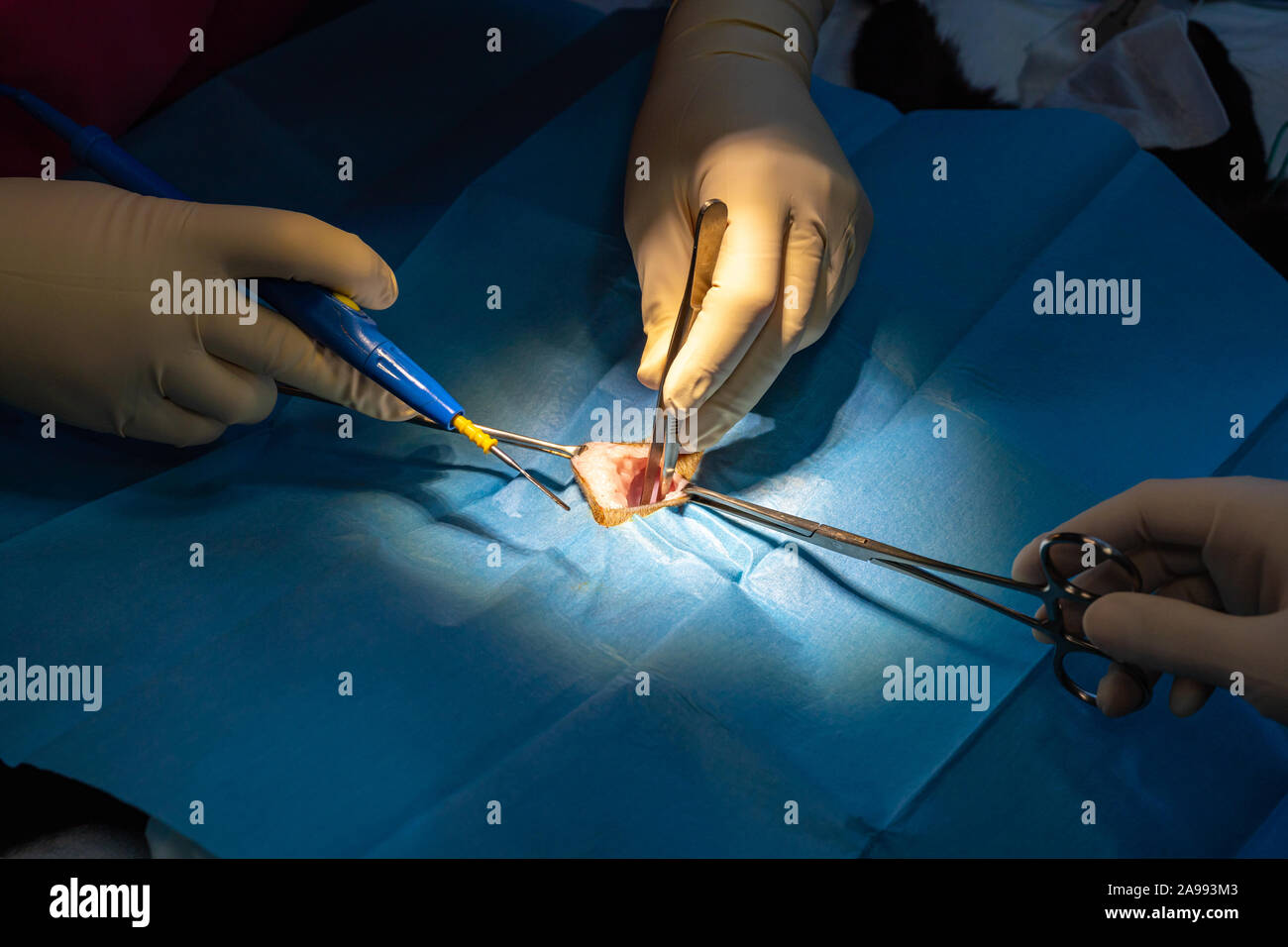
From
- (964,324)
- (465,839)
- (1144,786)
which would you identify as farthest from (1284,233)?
(465,839)

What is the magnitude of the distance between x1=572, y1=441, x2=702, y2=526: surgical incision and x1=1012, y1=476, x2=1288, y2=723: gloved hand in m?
0.55

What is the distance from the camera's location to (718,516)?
1.63 m

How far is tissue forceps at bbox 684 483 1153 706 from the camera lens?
4.29ft

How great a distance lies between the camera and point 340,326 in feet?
5.21

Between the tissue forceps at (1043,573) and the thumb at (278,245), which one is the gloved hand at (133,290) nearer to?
the thumb at (278,245)

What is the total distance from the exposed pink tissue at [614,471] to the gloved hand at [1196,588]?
0.61 metres

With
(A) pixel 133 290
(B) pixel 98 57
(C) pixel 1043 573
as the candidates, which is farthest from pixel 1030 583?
(B) pixel 98 57

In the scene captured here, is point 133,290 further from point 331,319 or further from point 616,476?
point 616,476

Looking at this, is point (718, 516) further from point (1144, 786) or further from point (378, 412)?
point (1144, 786)

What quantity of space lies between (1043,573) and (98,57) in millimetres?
2087

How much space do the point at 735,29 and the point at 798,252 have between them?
65 cm

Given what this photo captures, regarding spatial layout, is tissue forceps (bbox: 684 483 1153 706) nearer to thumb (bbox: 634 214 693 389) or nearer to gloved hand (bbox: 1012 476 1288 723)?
gloved hand (bbox: 1012 476 1288 723)

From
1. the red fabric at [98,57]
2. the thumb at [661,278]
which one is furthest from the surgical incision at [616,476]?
the red fabric at [98,57]

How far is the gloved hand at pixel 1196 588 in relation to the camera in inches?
48.1
